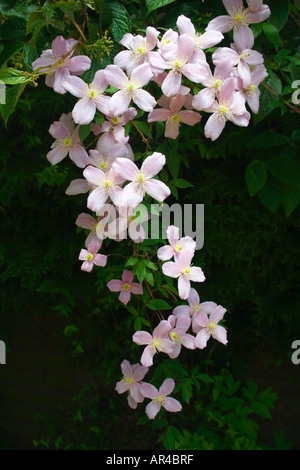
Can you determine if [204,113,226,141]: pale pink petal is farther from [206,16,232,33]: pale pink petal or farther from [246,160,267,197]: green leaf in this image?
[246,160,267,197]: green leaf

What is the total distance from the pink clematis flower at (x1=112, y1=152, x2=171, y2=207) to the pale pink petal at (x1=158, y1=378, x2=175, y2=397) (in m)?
0.42

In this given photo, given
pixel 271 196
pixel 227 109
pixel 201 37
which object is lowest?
pixel 271 196

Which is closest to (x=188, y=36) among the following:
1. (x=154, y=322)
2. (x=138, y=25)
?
(x=138, y=25)

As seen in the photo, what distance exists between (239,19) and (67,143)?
0.40 m

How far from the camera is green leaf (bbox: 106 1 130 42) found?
36.9 inches

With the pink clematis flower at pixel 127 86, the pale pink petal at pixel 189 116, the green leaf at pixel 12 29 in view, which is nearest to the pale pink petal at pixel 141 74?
the pink clematis flower at pixel 127 86

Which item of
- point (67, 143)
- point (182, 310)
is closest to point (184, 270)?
point (182, 310)

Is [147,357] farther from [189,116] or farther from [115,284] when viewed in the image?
[189,116]

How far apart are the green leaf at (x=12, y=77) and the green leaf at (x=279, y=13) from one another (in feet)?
1.63

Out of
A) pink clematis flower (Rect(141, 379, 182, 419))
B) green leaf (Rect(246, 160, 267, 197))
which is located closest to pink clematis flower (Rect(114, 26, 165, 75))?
green leaf (Rect(246, 160, 267, 197))

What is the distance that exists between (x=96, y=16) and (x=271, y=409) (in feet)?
4.47

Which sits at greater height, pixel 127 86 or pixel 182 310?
pixel 127 86

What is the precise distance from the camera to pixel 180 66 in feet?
2.83

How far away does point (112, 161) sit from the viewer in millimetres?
907
